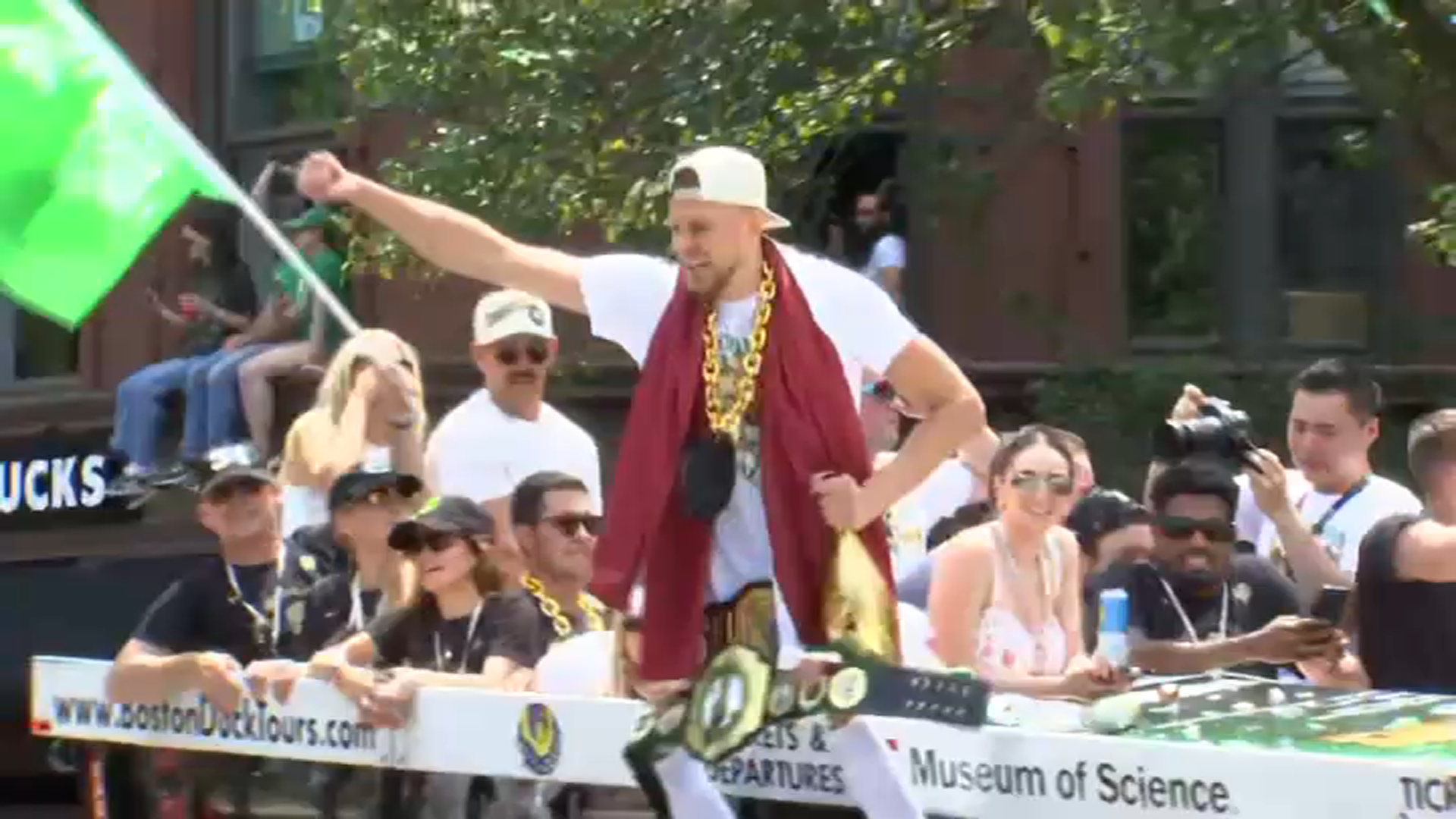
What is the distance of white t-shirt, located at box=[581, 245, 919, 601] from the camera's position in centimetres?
616

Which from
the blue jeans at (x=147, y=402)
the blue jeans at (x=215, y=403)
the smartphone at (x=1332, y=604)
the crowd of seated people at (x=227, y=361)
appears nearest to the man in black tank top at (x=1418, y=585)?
the smartphone at (x=1332, y=604)

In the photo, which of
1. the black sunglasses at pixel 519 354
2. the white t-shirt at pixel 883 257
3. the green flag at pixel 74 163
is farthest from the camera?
the white t-shirt at pixel 883 257

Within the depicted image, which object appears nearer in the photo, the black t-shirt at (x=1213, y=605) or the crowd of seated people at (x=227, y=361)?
the black t-shirt at (x=1213, y=605)

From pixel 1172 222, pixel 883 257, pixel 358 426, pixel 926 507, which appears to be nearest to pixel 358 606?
pixel 358 426

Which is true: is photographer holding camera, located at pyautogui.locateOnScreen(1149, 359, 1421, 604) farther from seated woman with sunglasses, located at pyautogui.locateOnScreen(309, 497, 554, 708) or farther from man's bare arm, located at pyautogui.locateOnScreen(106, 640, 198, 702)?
man's bare arm, located at pyautogui.locateOnScreen(106, 640, 198, 702)

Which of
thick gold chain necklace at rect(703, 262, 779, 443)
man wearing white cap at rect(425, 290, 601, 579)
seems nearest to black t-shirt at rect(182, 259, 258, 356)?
man wearing white cap at rect(425, 290, 601, 579)

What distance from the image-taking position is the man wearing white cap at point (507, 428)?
9430 millimetres

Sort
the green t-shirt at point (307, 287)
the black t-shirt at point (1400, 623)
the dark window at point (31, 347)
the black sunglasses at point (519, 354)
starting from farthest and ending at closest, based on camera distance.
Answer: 1. the dark window at point (31, 347)
2. the green t-shirt at point (307, 287)
3. the black sunglasses at point (519, 354)
4. the black t-shirt at point (1400, 623)

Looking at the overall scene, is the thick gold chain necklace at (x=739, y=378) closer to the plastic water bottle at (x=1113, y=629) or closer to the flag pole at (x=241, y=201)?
the plastic water bottle at (x=1113, y=629)

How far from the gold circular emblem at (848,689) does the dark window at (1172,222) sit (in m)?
9.76

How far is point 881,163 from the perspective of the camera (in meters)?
15.4

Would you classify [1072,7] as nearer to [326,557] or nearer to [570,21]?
[570,21]

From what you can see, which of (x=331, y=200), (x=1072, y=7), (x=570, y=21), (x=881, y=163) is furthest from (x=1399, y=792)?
(x=881, y=163)

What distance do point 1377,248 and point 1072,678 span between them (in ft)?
30.3
